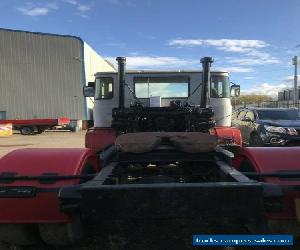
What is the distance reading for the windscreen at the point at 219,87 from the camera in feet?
28.3

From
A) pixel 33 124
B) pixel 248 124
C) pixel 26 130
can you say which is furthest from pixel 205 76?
pixel 26 130

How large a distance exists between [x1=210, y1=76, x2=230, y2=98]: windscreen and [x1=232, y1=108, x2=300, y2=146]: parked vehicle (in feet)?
17.1

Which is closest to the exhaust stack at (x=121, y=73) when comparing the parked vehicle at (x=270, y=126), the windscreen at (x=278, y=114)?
the parked vehicle at (x=270, y=126)

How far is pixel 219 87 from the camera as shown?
8.66 m

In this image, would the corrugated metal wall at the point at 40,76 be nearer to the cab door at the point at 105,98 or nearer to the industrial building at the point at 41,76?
the industrial building at the point at 41,76

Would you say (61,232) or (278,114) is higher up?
(278,114)

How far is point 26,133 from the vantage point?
3083 centimetres

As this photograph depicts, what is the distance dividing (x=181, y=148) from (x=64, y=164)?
1287 mm

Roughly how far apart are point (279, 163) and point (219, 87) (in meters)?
4.26

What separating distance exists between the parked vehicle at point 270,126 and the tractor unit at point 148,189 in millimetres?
7230

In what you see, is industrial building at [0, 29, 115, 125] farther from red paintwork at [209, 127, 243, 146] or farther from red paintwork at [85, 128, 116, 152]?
red paintwork at [209, 127, 243, 146]

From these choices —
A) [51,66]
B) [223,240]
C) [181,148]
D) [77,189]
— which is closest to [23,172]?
[77,189]

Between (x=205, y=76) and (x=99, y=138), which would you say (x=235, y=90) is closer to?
(x=205, y=76)

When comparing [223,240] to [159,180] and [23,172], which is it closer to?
[159,180]
